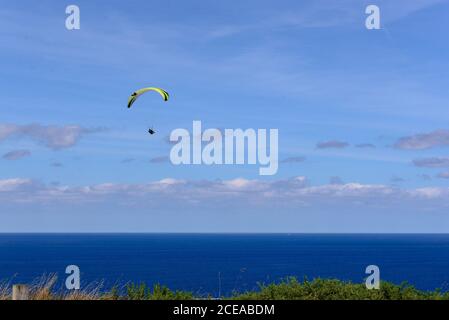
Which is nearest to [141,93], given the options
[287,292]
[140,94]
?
[140,94]


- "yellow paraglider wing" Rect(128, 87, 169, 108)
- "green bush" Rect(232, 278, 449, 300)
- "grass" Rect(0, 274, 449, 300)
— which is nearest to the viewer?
"grass" Rect(0, 274, 449, 300)

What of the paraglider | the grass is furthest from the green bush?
the paraglider

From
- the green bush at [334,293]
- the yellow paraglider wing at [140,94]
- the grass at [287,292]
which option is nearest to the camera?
the grass at [287,292]

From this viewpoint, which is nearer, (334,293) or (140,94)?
(334,293)

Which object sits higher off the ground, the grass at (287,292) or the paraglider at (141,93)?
the paraglider at (141,93)

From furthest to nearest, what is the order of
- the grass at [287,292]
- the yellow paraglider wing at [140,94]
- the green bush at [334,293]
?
the yellow paraglider wing at [140,94], the green bush at [334,293], the grass at [287,292]

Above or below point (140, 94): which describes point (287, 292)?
below

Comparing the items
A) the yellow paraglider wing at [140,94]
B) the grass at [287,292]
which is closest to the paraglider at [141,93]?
the yellow paraglider wing at [140,94]

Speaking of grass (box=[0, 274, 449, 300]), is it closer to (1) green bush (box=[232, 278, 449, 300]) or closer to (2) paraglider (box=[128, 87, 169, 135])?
(1) green bush (box=[232, 278, 449, 300])

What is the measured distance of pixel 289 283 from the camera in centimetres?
1912

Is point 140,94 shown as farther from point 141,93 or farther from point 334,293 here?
point 334,293

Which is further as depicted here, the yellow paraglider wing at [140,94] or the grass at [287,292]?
the yellow paraglider wing at [140,94]

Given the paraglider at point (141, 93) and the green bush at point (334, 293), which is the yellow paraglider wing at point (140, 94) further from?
the green bush at point (334, 293)
